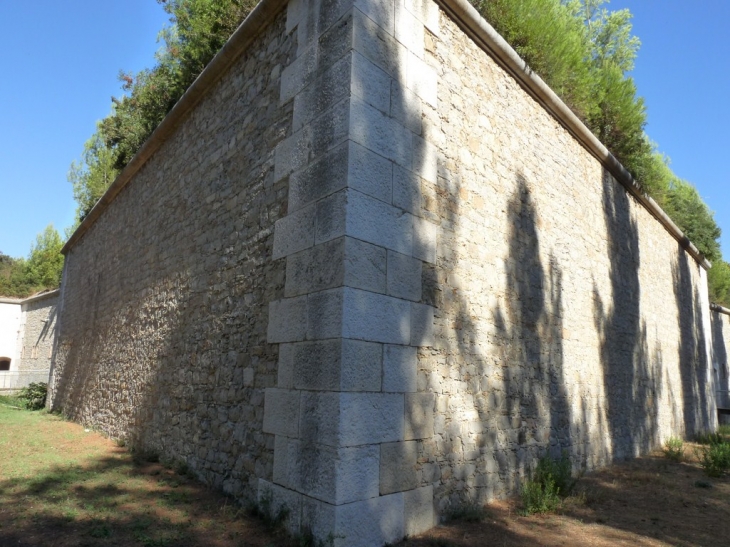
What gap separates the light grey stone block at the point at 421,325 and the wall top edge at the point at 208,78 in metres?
3.34

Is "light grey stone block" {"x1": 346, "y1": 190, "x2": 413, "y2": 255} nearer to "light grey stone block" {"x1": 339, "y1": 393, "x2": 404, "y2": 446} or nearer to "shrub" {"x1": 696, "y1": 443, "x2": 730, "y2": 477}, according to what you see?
"light grey stone block" {"x1": 339, "y1": 393, "x2": 404, "y2": 446}

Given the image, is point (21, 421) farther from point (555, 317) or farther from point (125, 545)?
point (555, 317)

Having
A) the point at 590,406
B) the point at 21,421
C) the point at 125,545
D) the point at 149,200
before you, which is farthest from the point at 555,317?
the point at 21,421

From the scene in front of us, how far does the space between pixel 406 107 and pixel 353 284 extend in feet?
5.75

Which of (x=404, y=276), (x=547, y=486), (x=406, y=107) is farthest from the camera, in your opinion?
(x=547, y=486)

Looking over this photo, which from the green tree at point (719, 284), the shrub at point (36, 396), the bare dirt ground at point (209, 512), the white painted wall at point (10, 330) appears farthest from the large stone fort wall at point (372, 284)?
the white painted wall at point (10, 330)

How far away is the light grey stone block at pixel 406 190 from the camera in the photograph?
4.31 meters

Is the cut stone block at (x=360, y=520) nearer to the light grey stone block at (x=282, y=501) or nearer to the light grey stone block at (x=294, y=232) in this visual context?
the light grey stone block at (x=282, y=501)

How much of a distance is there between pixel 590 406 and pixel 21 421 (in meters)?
10.3

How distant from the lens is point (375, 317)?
3.93 meters

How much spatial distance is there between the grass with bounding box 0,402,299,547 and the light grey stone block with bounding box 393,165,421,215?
2.74m

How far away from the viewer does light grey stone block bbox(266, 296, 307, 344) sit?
4.08 meters

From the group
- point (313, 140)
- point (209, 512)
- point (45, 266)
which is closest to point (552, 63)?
point (313, 140)

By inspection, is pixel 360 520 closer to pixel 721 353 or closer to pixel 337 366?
pixel 337 366
